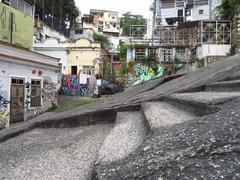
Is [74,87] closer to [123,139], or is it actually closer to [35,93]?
[35,93]

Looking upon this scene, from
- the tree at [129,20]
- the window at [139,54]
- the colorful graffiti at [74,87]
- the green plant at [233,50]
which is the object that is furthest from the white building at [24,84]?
the tree at [129,20]

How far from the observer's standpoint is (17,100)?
15820mm

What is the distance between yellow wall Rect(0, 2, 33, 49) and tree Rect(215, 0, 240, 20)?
1294 centimetres

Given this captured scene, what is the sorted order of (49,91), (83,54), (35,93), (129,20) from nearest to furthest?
(35,93)
(49,91)
(83,54)
(129,20)

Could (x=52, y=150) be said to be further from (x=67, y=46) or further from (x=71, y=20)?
(x=71, y=20)

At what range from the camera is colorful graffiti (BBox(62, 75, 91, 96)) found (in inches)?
1105

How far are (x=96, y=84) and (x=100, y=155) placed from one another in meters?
26.4

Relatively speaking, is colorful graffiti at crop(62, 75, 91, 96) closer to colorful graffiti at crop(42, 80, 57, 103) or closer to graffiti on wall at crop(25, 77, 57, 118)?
graffiti on wall at crop(25, 77, 57, 118)

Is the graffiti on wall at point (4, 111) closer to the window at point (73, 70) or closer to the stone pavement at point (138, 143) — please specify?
the stone pavement at point (138, 143)

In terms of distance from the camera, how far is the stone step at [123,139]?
2.00m

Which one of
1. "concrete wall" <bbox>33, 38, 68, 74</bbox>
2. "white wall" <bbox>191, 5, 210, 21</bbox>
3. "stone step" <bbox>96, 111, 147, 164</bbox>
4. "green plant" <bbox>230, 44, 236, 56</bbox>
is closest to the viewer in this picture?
"stone step" <bbox>96, 111, 147, 164</bbox>

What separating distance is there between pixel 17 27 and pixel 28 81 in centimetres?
536

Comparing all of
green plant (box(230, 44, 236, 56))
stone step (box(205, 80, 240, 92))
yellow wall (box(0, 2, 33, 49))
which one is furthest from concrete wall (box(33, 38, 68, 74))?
stone step (box(205, 80, 240, 92))

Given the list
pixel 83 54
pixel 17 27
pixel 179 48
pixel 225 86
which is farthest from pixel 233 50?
pixel 83 54
